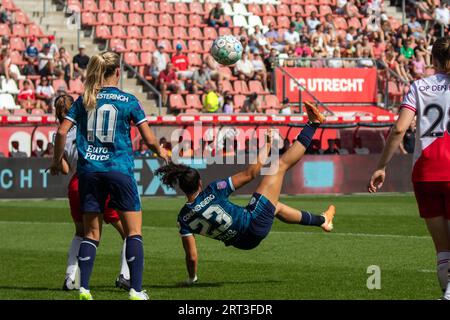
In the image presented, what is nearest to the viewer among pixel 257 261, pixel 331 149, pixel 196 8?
pixel 257 261

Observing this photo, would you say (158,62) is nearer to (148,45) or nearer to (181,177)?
(148,45)

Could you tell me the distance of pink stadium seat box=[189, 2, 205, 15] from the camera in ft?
123

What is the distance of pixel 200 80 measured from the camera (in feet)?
110

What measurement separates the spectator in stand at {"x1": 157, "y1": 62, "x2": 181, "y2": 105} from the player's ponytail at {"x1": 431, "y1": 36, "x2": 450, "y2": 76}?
2391 centimetres

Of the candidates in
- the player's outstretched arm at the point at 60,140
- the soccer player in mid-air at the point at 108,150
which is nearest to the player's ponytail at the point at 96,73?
the soccer player in mid-air at the point at 108,150

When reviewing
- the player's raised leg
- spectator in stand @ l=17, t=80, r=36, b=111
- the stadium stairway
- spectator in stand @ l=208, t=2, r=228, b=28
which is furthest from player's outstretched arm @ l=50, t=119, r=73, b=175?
spectator in stand @ l=208, t=2, r=228, b=28

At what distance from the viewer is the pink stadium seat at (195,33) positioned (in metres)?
36.5

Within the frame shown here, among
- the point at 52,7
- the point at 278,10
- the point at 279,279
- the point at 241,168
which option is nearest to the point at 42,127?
the point at 241,168

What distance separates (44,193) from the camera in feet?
91.3

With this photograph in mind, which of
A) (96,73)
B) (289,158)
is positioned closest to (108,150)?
(96,73)

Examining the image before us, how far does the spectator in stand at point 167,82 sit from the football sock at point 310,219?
21.3 meters

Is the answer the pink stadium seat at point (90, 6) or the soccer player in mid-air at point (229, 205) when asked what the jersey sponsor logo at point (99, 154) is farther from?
the pink stadium seat at point (90, 6)

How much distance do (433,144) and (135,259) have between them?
2.78 meters
